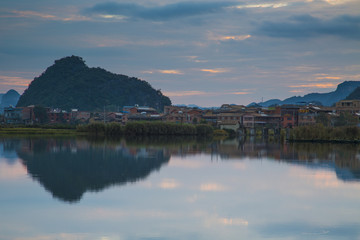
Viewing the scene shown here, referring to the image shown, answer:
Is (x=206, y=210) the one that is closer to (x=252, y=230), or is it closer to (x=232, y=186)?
(x=252, y=230)

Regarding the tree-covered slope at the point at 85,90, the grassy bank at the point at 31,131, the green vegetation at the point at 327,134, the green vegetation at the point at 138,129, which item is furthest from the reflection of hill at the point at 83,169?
the tree-covered slope at the point at 85,90

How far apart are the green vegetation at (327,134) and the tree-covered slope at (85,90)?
283 ft

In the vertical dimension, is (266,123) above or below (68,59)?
below

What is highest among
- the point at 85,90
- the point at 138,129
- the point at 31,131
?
the point at 85,90

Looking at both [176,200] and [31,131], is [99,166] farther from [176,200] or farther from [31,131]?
[31,131]

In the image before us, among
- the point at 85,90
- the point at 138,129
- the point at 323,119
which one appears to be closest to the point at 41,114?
the point at 138,129

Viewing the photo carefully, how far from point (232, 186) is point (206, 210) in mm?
4405

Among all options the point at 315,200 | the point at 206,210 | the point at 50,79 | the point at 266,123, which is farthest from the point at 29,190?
the point at 50,79

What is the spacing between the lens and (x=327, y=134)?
42.0 meters

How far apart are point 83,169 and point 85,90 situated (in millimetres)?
113458

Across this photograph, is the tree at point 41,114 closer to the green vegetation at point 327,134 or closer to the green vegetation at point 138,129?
the green vegetation at point 138,129

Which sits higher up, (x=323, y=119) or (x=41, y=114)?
(x=41, y=114)

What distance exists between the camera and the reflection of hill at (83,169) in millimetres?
15977

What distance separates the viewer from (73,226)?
1087cm
